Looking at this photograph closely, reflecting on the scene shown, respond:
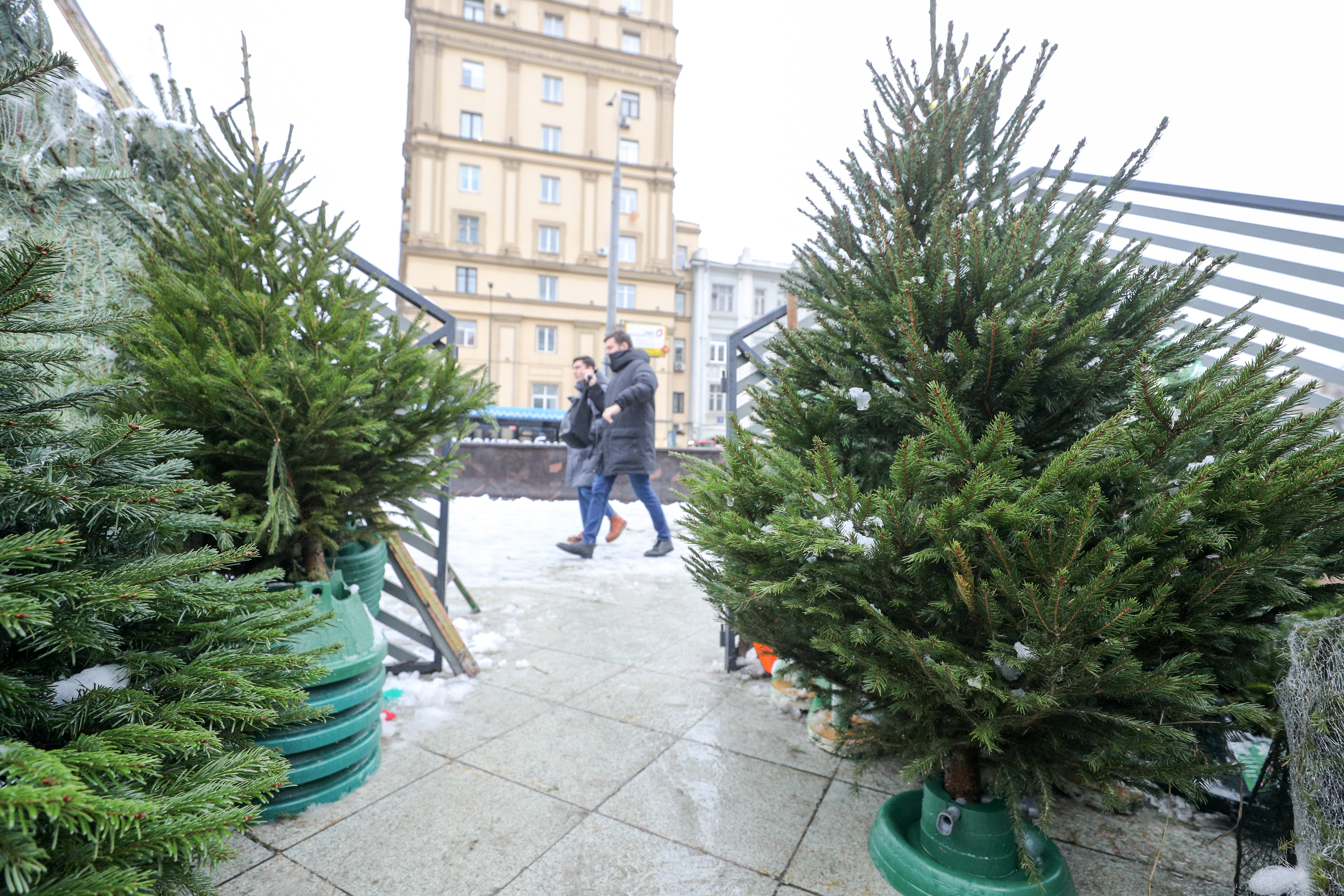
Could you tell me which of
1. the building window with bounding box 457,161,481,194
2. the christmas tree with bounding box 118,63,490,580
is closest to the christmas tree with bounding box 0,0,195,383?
the christmas tree with bounding box 118,63,490,580

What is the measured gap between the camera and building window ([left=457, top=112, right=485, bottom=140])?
3297 centimetres

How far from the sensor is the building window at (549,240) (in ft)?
113

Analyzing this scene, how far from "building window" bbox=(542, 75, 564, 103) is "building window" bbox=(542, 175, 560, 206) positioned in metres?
4.38

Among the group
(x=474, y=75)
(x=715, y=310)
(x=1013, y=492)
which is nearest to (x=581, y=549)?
(x=1013, y=492)

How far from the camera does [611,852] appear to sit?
73.1 inches

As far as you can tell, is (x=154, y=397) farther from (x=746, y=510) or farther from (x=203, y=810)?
(x=746, y=510)

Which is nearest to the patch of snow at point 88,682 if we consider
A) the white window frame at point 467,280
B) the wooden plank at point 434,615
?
the wooden plank at point 434,615

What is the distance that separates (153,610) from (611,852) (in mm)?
1370

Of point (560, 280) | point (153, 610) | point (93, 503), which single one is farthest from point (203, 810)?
point (560, 280)

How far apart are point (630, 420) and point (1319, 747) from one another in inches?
208

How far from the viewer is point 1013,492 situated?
57.2 inches

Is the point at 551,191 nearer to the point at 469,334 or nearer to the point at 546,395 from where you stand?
the point at 469,334

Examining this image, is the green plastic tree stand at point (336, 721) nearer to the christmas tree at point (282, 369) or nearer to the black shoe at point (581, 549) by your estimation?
the christmas tree at point (282, 369)

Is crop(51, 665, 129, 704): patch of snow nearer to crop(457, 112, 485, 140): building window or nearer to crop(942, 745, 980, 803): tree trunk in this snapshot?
crop(942, 745, 980, 803): tree trunk
